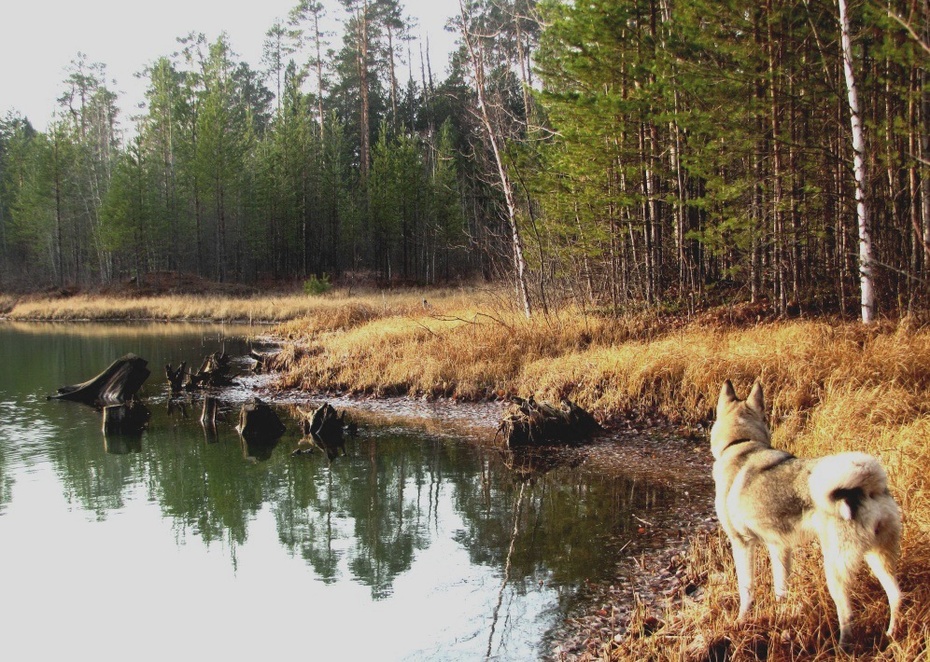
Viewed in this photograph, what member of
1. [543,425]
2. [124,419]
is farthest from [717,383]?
[124,419]

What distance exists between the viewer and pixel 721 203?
14.0m

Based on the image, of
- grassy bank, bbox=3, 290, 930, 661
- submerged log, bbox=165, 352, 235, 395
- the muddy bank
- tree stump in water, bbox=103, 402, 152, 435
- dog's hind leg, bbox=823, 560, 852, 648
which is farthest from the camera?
submerged log, bbox=165, 352, 235, 395

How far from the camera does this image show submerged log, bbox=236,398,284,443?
1127 centimetres

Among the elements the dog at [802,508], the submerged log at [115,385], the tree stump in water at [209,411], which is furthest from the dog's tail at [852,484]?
the submerged log at [115,385]

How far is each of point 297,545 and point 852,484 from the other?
522 centimetres

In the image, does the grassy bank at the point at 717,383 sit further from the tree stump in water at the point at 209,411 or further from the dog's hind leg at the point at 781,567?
the tree stump in water at the point at 209,411

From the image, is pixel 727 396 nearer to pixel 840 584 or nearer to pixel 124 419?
pixel 840 584

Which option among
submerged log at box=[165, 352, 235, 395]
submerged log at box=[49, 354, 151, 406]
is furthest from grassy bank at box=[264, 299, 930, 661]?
submerged log at box=[49, 354, 151, 406]

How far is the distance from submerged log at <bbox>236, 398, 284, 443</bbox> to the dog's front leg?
8669mm

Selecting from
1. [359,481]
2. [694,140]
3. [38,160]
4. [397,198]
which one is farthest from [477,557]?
[38,160]

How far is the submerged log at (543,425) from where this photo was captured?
9.86m

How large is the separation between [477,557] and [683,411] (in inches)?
200

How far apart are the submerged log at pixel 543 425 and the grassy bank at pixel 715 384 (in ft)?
2.45

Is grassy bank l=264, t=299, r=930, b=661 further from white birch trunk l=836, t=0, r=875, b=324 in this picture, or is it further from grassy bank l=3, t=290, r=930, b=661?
white birch trunk l=836, t=0, r=875, b=324
